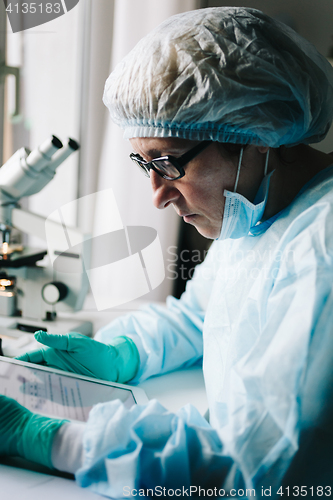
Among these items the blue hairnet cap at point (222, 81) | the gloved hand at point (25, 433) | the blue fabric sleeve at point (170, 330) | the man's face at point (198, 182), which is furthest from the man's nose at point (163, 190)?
the gloved hand at point (25, 433)

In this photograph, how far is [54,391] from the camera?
922 millimetres

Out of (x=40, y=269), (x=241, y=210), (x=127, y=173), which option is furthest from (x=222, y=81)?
(x=127, y=173)

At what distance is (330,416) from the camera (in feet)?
1.98

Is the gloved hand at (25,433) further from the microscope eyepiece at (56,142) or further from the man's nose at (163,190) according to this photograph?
the microscope eyepiece at (56,142)

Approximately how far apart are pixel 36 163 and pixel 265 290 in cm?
90

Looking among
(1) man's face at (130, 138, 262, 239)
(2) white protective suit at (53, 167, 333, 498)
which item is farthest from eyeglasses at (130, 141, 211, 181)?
(2) white protective suit at (53, 167, 333, 498)

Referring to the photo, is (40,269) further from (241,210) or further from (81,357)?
(241,210)

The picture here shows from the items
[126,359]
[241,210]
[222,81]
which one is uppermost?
[222,81]

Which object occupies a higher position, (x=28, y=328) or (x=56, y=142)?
(x=56, y=142)

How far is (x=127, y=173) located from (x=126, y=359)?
1.05 metres

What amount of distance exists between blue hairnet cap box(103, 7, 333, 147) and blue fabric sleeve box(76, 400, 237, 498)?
1.87ft

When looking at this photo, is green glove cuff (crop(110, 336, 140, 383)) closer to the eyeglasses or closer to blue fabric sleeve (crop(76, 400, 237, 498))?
blue fabric sleeve (crop(76, 400, 237, 498))

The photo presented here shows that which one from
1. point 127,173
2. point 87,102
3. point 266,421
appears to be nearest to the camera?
point 266,421

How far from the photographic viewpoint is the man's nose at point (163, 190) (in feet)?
3.01
